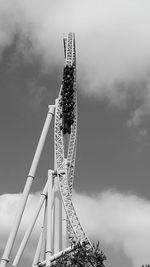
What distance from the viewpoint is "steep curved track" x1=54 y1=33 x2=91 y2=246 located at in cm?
3825

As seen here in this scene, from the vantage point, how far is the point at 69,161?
42438 millimetres

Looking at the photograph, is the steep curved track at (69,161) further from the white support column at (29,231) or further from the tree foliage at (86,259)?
the tree foliage at (86,259)

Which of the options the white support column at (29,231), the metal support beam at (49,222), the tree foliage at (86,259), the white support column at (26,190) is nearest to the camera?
the tree foliage at (86,259)

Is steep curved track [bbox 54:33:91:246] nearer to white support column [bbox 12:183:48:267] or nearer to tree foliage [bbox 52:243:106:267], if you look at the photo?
white support column [bbox 12:183:48:267]

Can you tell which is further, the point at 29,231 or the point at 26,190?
the point at 29,231

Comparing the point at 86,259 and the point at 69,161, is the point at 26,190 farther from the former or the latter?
the point at 86,259

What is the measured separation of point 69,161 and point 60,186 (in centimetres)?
296

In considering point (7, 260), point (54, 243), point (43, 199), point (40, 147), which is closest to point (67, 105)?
point (40, 147)

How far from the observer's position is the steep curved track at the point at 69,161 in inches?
1506

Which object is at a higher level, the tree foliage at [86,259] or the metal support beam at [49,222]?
the metal support beam at [49,222]

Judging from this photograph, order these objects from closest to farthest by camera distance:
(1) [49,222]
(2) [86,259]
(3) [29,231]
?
(2) [86,259]
(1) [49,222]
(3) [29,231]

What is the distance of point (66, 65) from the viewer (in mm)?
44594

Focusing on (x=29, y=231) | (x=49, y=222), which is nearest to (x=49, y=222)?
(x=49, y=222)

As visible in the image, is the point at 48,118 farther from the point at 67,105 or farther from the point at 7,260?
the point at 7,260
